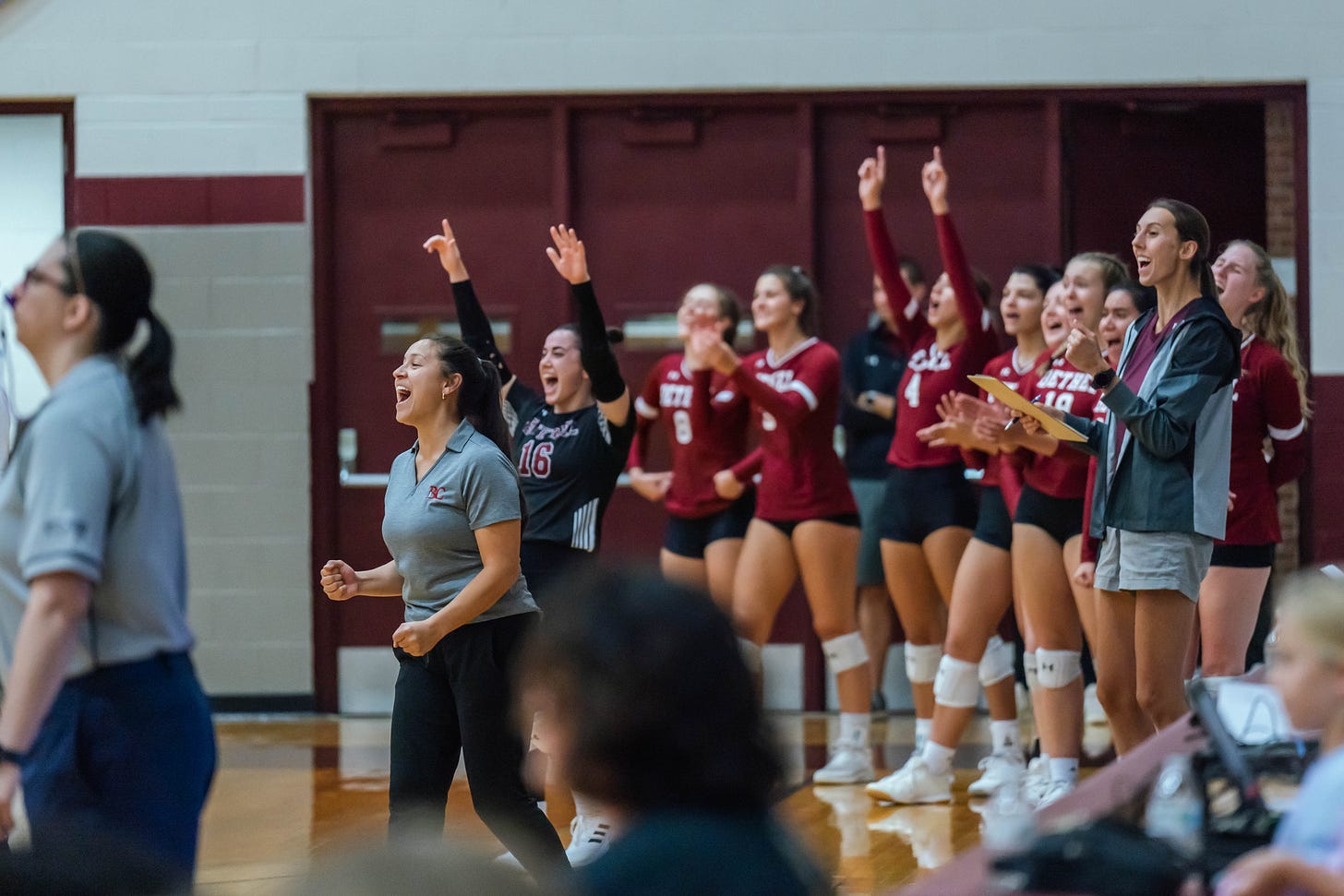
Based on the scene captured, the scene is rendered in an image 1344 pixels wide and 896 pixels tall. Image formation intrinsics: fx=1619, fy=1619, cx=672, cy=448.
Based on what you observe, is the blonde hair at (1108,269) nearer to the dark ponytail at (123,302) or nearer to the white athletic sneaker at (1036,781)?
the white athletic sneaker at (1036,781)

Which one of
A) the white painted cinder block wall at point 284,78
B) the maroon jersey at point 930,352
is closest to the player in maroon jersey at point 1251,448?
the maroon jersey at point 930,352

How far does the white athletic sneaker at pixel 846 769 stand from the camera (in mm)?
5625

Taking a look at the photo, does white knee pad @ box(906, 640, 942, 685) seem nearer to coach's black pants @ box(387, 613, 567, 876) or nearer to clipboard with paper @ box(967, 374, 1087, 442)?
clipboard with paper @ box(967, 374, 1087, 442)

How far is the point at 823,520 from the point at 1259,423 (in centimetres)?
153

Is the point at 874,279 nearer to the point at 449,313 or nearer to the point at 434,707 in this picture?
the point at 449,313

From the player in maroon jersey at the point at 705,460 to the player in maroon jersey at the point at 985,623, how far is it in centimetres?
89

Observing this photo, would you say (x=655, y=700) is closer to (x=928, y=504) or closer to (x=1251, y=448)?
(x=1251, y=448)

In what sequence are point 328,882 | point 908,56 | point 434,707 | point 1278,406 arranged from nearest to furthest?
point 328,882
point 434,707
point 1278,406
point 908,56

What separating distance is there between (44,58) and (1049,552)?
5.00 meters

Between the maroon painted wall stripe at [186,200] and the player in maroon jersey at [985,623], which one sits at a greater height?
the maroon painted wall stripe at [186,200]

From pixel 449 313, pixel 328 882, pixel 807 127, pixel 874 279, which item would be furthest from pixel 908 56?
pixel 328 882

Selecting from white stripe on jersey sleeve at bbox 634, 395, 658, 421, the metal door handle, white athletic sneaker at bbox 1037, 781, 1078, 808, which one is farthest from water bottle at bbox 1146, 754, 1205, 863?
the metal door handle

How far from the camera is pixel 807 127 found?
23.4ft

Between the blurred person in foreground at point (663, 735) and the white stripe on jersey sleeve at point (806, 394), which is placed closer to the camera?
the blurred person in foreground at point (663, 735)
